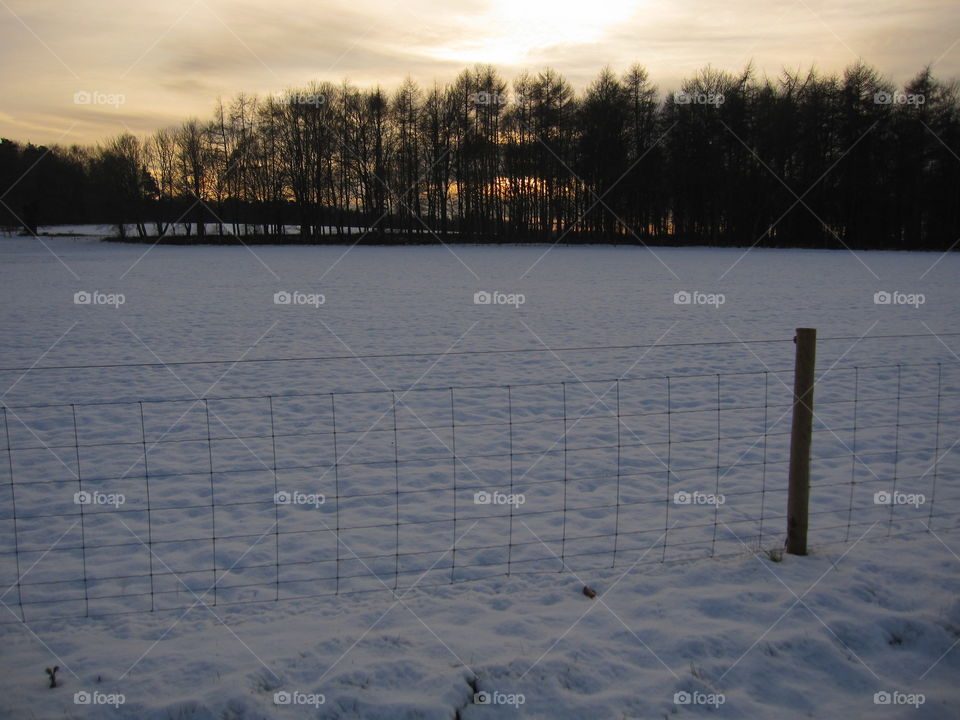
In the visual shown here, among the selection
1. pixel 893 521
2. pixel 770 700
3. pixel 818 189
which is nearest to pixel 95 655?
pixel 770 700

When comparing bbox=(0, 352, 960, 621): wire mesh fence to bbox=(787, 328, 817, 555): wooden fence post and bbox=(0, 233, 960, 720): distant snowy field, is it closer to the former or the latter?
bbox=(0, 233, 960, 720): distant snowy field

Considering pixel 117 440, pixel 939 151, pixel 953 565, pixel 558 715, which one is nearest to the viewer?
pixel 558 715

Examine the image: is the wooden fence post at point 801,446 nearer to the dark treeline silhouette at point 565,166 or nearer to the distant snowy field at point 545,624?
the distant snowy field at point 545,624

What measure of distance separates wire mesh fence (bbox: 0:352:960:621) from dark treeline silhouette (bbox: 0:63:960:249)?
4585 cm

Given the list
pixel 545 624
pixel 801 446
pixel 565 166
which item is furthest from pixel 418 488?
pixel 565 166

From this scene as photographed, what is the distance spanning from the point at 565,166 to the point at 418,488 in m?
56.1

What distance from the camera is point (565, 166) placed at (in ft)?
191

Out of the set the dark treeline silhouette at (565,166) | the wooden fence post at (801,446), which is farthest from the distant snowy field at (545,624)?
the dark treeline silhouette at (565,166)

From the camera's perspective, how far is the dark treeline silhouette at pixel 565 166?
5141 cm

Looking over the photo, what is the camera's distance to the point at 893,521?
5.15 m

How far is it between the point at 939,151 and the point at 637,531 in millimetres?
57922

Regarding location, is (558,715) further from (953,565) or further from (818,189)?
(818,189)

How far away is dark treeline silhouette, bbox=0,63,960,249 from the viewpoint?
5141 cm

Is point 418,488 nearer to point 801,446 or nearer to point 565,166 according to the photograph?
point 801,446
